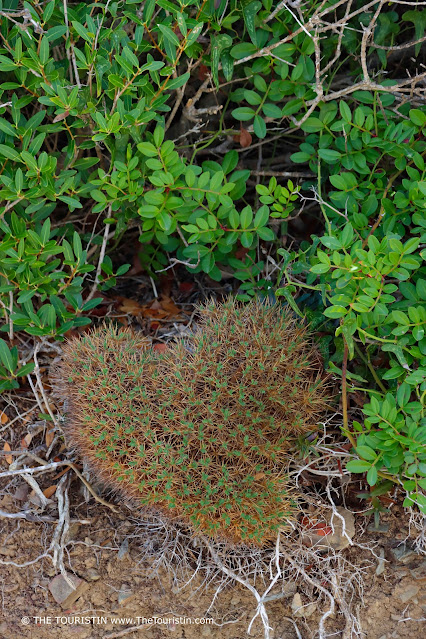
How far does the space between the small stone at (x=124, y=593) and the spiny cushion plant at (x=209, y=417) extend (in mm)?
364

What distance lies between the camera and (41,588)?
2.37 meters

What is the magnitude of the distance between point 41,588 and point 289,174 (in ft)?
6.61

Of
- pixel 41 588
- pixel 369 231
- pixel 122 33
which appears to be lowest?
pixel 41 588

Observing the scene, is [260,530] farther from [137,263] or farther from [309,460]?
[137,263]

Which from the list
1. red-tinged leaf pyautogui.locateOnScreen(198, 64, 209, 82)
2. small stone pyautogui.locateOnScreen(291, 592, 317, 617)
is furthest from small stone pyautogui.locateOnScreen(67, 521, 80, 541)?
red-tinged leaf pyautogui.locateOnScreen(198, 64, 209, 82)

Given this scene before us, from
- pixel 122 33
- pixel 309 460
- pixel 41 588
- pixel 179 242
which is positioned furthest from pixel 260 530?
pixel 122 33

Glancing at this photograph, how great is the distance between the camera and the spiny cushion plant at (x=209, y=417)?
2084 mm

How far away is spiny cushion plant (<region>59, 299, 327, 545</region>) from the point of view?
208cm

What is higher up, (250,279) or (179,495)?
(250,279)

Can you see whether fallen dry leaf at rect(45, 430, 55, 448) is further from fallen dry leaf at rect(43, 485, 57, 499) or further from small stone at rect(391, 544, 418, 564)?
small stone at rect(391, 544, 418, 564)

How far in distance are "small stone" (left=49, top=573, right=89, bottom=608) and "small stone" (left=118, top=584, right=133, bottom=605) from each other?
0.14m

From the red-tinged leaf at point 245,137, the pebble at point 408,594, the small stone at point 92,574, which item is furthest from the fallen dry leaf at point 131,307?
the pebble at point 408,594

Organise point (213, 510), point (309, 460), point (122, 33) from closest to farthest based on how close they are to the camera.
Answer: point (213, 510), point (122, 33), point (309, 460)

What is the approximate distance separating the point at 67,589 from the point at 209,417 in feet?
3.00
